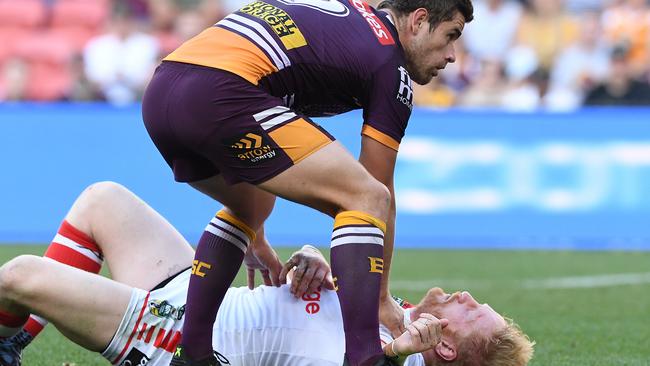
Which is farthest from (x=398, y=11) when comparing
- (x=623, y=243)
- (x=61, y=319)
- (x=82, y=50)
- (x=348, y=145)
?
(x=82, y=50)

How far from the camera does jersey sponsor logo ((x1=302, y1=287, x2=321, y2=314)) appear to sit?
4305mm

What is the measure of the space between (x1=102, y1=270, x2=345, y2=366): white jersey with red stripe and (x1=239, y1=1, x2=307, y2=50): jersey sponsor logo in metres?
0.94

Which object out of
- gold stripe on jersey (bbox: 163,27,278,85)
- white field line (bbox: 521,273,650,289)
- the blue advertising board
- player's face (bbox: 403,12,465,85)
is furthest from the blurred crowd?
gold stripe on jersey (bbox: 163,27,278,85)

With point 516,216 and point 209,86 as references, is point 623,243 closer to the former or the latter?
point 516,216

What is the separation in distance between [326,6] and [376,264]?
1.07 meters

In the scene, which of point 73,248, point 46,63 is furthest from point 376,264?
point 46,63

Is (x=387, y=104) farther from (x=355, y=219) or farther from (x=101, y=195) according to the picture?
(x=101, y=195)

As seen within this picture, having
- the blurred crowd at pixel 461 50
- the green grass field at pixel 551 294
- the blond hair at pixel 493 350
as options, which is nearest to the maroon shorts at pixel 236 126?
the blond hair at pixel 493 350

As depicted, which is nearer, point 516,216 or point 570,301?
point 570,301

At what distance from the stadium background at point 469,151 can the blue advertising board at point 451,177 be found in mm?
14

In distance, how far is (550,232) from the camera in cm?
1123

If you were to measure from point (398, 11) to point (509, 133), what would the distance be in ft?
22.4

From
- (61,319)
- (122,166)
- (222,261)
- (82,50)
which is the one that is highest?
(82,50)

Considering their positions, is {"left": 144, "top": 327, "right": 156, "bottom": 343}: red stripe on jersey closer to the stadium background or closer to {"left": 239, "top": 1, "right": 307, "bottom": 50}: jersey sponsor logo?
{"left": 239, "top": 1, "right": 307, "bottom": 50}: jersey sponsor logo
